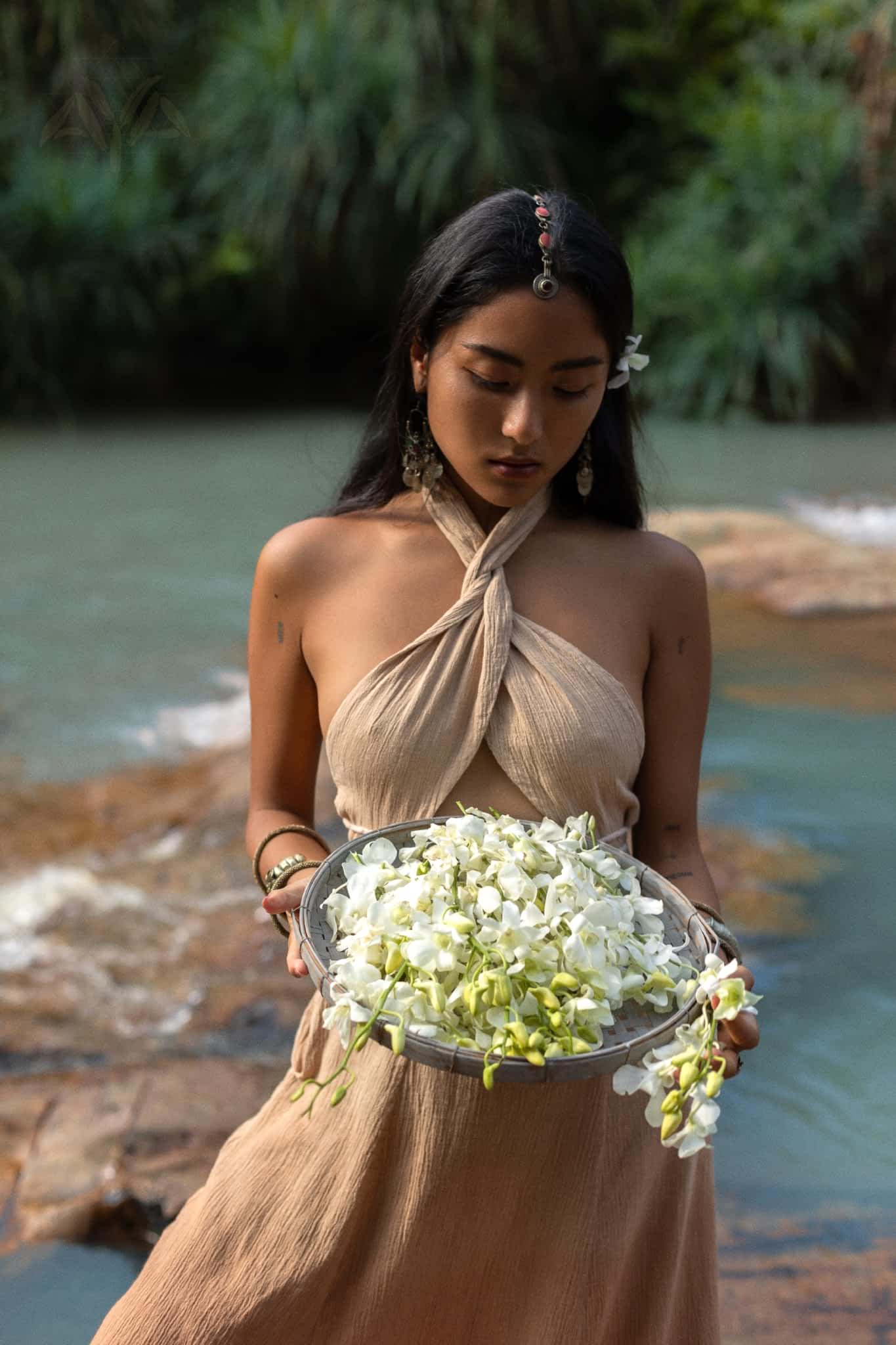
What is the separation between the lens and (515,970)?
123cm

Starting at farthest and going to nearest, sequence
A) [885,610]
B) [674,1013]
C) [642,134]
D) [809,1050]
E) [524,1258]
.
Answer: [642,134] → [885,610] → [809,1050] → [524,1258] → [674,1013]

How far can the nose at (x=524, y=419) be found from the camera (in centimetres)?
154

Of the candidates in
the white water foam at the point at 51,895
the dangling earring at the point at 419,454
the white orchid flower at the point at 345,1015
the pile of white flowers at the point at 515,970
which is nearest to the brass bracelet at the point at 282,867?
the pile of white flowers at the point at 515,970

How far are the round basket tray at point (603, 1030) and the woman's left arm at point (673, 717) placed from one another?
0.16 m

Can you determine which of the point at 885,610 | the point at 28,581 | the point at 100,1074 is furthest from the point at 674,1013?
the point at 28,581

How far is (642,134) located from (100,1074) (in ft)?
39.7

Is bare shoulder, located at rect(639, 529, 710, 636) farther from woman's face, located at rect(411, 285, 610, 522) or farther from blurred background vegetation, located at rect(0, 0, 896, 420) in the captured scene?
blurred background vegetation, located at rect(0, 0, 896, 420)

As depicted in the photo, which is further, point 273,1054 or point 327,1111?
point 273,1054

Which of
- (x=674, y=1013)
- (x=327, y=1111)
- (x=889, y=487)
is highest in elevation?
(x=674, y=1013)

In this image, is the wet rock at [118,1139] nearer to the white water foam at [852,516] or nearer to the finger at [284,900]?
the finger at [284,900]

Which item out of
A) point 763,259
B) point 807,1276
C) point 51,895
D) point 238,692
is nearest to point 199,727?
point 238,692

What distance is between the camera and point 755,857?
155 inches

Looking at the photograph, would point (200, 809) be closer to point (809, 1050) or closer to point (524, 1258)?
point (809, 1050)

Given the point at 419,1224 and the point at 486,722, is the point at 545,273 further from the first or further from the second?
the point at 419,1224
